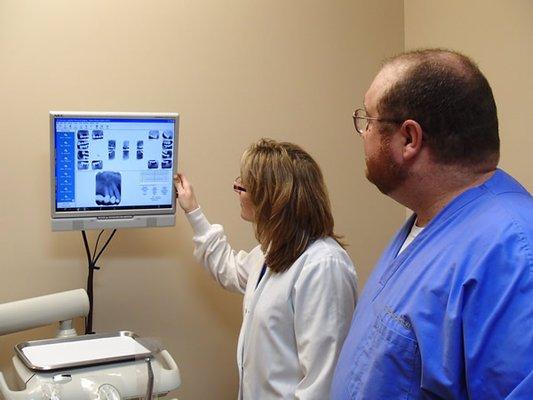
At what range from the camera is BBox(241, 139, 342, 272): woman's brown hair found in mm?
1746

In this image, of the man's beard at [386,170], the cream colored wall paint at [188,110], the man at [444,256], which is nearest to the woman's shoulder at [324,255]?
the man at [444,256]

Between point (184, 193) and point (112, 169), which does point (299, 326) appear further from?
point (112, 169)

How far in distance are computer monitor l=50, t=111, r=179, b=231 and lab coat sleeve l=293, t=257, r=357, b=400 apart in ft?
1.99

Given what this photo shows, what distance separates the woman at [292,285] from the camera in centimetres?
166

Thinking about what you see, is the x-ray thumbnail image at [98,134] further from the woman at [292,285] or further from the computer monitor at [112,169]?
the woman at [292,285]

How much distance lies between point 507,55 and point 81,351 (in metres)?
1.62

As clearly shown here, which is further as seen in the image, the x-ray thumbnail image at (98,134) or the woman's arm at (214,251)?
the woman's arm at (214,251)

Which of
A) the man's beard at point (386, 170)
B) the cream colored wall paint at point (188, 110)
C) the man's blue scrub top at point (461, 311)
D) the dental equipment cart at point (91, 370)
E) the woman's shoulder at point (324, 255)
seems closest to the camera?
the man's blue scrub top at point (461, 311)

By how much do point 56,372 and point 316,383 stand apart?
0.65 metres

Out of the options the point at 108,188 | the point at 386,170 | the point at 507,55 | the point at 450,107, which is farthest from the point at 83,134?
the point at 507,55

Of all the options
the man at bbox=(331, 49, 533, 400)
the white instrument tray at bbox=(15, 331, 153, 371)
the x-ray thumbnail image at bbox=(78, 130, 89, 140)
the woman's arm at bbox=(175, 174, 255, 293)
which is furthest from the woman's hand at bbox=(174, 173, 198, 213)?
the man at bbox=(331, 49, 533, 400)

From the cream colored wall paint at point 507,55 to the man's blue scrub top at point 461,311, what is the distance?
3.28 feet

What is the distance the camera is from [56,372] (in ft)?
5.27

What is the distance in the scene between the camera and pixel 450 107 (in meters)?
1.17
